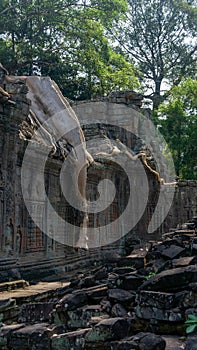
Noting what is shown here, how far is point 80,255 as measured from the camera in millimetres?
10750

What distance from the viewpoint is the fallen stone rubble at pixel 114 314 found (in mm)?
3754

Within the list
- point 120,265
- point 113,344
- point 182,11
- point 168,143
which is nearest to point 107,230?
point 120,265

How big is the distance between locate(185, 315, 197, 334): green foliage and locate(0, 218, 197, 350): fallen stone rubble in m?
0.05

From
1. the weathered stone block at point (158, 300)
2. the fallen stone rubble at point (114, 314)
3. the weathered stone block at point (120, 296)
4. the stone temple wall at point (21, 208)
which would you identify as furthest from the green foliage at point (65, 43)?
the weathered stone block at point (158, 300)

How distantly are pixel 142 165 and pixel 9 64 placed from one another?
11.5 metres

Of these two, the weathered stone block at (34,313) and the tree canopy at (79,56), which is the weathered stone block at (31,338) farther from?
the tree canopy at (79,56)

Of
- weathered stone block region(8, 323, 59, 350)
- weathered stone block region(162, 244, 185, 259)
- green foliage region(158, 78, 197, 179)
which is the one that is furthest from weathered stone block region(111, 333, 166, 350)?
green foliage region(158, 78, 197, 179)

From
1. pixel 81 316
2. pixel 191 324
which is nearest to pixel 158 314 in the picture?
pixel 191 324

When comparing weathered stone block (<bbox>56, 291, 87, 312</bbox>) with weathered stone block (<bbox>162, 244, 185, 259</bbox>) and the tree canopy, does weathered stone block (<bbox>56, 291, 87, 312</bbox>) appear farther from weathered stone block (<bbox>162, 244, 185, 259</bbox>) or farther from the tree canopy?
the tree canopy

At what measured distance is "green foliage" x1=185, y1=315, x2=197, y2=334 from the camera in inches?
144

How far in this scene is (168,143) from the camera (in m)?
22.6

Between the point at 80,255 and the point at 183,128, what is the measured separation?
13.6 m

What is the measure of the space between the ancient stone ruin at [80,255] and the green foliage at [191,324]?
5.0 inches

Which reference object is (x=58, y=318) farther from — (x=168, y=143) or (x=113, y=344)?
(x=168, y=143)
